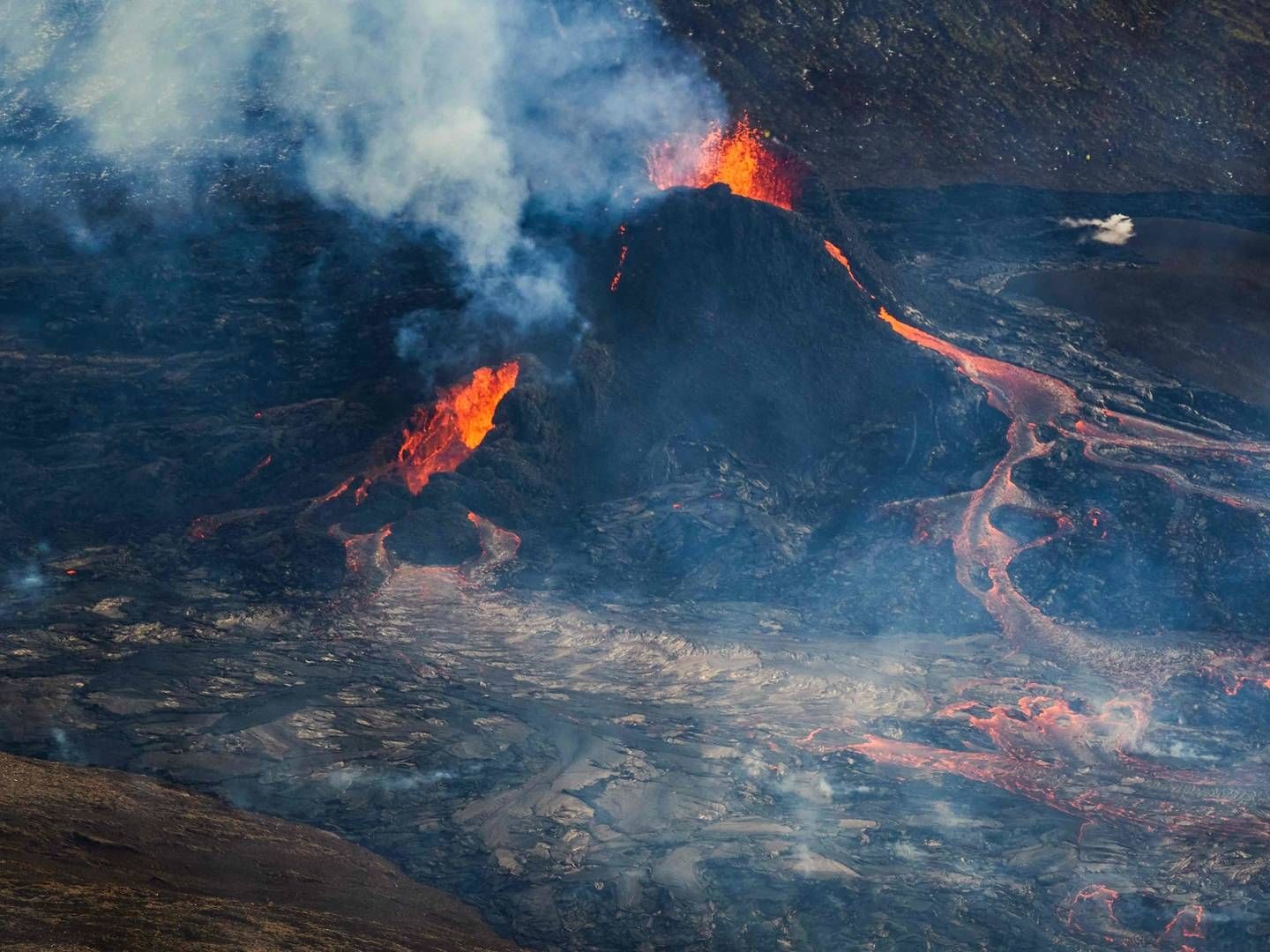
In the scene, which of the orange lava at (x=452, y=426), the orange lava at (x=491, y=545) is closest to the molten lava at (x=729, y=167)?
the orange lava at (x=452, y=426)

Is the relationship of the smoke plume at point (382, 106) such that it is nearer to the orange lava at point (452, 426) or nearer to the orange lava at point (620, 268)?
the orange lava at point (620, 268)

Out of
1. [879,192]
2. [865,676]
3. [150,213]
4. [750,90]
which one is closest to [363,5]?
[150,213]

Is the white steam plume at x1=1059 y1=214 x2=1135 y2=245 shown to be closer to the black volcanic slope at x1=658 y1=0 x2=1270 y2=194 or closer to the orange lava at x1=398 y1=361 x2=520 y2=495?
the black volcanic slope at x1=658 y1=0 x2=1270 y2=194

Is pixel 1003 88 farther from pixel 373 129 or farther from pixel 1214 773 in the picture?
pixel 1214 773

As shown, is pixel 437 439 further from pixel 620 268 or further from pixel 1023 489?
pixel 1023 489

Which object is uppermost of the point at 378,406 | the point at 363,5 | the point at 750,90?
the point at 363,5

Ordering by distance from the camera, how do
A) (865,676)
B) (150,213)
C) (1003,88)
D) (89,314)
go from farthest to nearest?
(1003,88) < (150,213) < (89,314) < (865,676)

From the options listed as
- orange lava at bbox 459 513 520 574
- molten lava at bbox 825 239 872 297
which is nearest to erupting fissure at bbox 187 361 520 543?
orange lava at bbox 459 513 520 574
